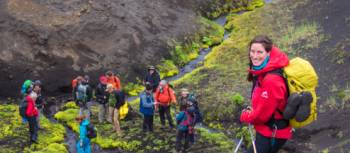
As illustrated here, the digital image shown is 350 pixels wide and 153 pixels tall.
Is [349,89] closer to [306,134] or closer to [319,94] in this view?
[319,94]

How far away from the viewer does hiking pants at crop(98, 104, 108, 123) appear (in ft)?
73.6

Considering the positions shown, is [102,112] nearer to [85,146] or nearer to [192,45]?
[85,146]

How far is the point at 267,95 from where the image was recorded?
6.96 m

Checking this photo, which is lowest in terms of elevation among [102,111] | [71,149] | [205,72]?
[71,149]

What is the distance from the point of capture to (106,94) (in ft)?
72.8

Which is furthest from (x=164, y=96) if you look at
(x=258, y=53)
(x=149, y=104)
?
(x=258, y=53)

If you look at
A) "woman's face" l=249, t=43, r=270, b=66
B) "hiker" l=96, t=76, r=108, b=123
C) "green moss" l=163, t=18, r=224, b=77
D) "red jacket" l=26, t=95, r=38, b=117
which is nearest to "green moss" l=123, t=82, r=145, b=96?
"green moss" l=163, t=18, r=224, b=77

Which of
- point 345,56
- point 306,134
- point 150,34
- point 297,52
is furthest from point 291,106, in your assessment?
point 150,34

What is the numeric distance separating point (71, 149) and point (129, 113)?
3.78 meters

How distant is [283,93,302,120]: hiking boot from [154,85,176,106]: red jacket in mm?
13367

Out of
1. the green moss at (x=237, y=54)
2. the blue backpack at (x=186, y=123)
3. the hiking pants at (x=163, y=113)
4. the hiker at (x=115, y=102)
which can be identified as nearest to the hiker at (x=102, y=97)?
the hiker at (x=115, y=102)

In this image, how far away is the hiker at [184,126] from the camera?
→ 17.5 meters

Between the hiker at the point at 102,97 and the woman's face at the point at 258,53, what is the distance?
15283 mm

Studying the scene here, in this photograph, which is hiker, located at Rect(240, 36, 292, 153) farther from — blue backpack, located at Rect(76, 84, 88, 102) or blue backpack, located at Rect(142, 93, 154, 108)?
blue backpack, located at Rect(76, 84, 88, 102)
